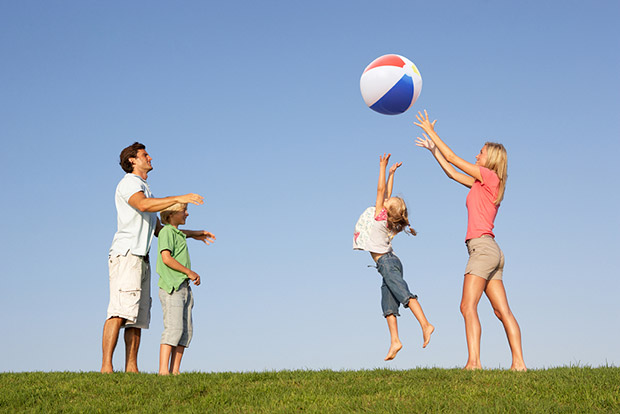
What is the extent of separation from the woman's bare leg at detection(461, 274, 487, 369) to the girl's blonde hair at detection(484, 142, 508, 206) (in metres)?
1.11

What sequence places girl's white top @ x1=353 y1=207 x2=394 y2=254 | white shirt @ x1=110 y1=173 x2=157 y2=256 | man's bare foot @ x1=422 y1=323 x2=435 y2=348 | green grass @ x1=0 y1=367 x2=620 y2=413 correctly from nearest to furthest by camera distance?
green grass @ x1=0 y1=367 x2=620 y2=413 → white shirt @ x1=110 y1=173 x2=157 y2=256 → man's bare foot @ x1=422 y1=323 x2=435 y2=348 → girl's white top @ x1=353 y1=207 x2=394 y2=254

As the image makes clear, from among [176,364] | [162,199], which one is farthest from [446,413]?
[162,199]

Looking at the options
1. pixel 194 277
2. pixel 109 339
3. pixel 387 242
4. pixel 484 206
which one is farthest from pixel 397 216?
pixel 109 339

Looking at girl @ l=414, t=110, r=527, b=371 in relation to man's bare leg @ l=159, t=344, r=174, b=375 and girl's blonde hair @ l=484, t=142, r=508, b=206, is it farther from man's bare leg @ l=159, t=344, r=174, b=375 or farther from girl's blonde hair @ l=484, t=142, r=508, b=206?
man's bare leg @ l=159, t=344, r=174, b=375

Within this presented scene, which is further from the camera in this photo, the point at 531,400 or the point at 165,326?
the point at 165,326

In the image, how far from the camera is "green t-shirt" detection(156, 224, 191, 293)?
30.5 ft

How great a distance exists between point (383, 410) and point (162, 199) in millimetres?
4220

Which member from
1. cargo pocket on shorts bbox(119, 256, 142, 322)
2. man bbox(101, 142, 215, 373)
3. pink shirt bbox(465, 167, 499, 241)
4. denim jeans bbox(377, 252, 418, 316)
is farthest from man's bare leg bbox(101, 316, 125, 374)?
pink shirt bbox(465, 167, 499, 241)

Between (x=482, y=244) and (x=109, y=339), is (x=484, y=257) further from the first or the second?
(x=109, y=339)

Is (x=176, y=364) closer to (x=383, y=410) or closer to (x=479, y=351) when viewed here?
(x=383, y=410)

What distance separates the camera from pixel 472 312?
8.55 meters

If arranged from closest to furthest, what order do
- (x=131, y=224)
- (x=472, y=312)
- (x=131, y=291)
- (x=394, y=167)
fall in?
(x=472, y=312)
(x=131, y=291)
(x=131, y=224)
(x=394, y=167)

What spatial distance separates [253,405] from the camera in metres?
7.46

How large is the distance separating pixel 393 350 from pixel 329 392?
95.1 inches
